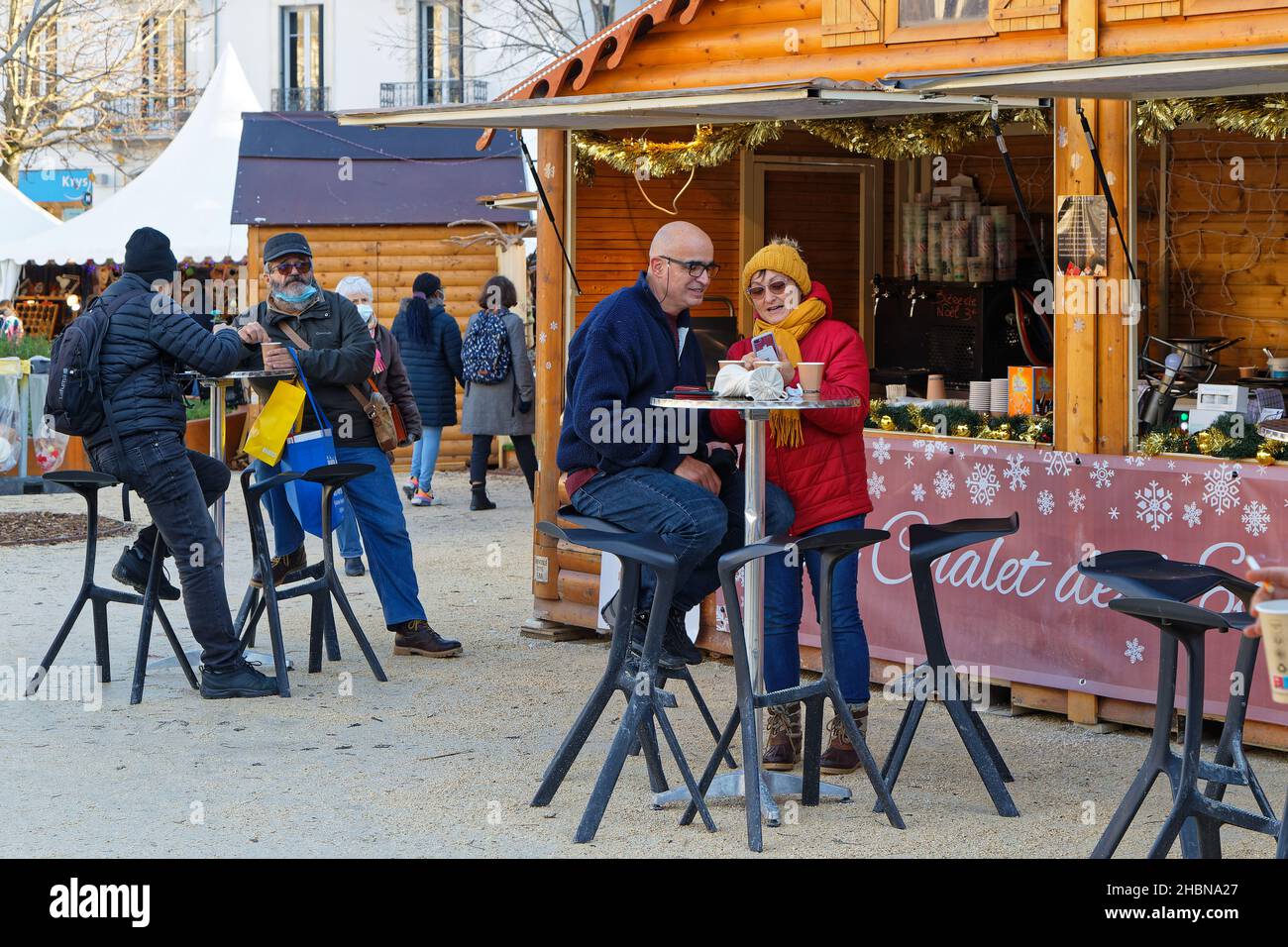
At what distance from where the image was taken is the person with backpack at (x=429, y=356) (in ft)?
44.8

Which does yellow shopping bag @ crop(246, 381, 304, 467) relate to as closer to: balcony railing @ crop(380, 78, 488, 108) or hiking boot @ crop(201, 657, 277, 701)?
hiking boot @ crop(201, 657, 277, 701)

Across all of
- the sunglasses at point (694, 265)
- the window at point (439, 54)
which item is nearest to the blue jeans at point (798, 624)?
the sunglasses at point (694, 265)

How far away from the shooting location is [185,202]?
19688 mm

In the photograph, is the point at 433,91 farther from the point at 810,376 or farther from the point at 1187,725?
the point at 1187,725

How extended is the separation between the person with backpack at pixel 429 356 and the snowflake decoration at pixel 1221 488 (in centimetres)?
814

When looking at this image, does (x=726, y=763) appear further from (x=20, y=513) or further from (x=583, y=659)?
(x=20, y=513)

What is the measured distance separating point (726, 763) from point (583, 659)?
204cm

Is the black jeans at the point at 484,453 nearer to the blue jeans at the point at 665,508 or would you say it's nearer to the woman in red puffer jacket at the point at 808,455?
the woman in red puffer jacket at the point at 808,455

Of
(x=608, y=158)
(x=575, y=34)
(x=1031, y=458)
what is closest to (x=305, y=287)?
(x=608, y=158)

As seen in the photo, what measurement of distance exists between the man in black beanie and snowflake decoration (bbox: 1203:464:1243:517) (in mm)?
3772

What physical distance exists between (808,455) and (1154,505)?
5.02 ft

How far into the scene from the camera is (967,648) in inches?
282

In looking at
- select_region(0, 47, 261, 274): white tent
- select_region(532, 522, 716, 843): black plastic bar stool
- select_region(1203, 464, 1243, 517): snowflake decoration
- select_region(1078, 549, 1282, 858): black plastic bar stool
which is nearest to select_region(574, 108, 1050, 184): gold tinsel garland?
select_region(1203, 464, 1243, 517): snowflake decoration

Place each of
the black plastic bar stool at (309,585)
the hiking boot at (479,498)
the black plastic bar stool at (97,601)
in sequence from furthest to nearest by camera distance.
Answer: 1. the hiking boot at (479,498)
2. the black plastic bar stool at (309,585)
3. the black plastic bar stool at (97,601)
